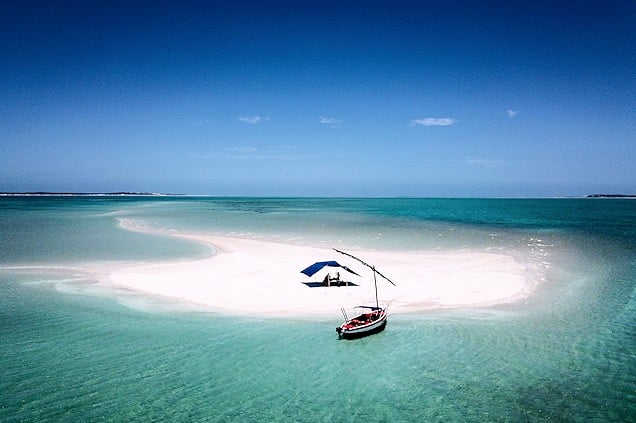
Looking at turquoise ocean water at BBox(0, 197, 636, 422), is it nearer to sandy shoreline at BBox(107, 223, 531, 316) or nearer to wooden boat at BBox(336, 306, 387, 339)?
wooden boat at BBox(336, 306, 387, 339)

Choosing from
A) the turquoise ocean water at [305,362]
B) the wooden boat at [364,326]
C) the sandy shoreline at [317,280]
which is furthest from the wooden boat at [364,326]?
the sandy shoreline at [317,280]

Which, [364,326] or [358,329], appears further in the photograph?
[364,326]

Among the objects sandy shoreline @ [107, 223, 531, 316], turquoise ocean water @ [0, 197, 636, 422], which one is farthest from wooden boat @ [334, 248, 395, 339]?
sandy shoreline @ [107, 223, 531, 316]

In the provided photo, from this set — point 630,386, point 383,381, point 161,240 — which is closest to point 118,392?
point 383,381

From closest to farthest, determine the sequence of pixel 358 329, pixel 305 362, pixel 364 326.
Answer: pixel 305 362 → pixel 358 329 → pixel 364 326

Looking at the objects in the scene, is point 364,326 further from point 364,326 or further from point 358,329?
point 358,329

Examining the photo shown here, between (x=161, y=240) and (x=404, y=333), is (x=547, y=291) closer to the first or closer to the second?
(x=404, y=333)

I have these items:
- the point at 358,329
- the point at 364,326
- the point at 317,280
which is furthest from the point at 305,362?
the point at 317,280

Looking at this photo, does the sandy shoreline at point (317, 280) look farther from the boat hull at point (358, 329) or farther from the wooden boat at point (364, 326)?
the boat hull at point (358, 329)
